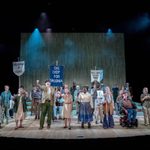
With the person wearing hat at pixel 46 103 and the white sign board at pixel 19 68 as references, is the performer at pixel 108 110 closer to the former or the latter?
the person wearing hat at pixel 46 103

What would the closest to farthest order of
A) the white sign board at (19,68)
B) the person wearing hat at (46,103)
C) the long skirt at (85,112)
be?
the person wearing hat at (46,103) < the long skirt at (85,112) < the white sign board at (19,68)

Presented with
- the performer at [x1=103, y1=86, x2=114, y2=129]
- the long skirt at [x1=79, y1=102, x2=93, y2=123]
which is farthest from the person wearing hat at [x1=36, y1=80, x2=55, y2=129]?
the performer at [x1=103, y1=86, x2=114, y2=129]

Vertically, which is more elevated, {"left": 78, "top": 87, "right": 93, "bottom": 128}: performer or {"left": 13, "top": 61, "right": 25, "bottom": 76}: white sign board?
{"left": 13, "top": 61, "right": 25, "bottom": 76}: white sign board

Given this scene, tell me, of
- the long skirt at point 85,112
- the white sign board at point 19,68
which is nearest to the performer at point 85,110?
the long skirt at point 85,112

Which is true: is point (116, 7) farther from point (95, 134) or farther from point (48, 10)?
point (95, 134)

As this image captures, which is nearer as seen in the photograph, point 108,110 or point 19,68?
point 108,110

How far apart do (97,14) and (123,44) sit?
4.46m

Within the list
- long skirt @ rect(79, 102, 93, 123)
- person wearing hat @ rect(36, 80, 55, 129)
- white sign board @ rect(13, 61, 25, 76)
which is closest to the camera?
person wearing hat @ rect(36, 80, 55, 129)

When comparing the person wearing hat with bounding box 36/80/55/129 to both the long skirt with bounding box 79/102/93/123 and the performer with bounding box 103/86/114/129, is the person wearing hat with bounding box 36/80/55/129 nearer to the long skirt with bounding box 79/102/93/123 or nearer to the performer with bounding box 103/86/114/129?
the long skirt with bounding box 79/102/93/123

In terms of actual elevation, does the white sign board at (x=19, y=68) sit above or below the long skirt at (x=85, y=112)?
above

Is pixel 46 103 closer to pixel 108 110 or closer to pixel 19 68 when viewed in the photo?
pixel 108 110

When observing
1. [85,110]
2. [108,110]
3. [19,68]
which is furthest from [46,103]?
[19,68]

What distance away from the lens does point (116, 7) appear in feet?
54.6

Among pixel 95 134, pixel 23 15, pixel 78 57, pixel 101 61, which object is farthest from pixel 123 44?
pixel 95 134
